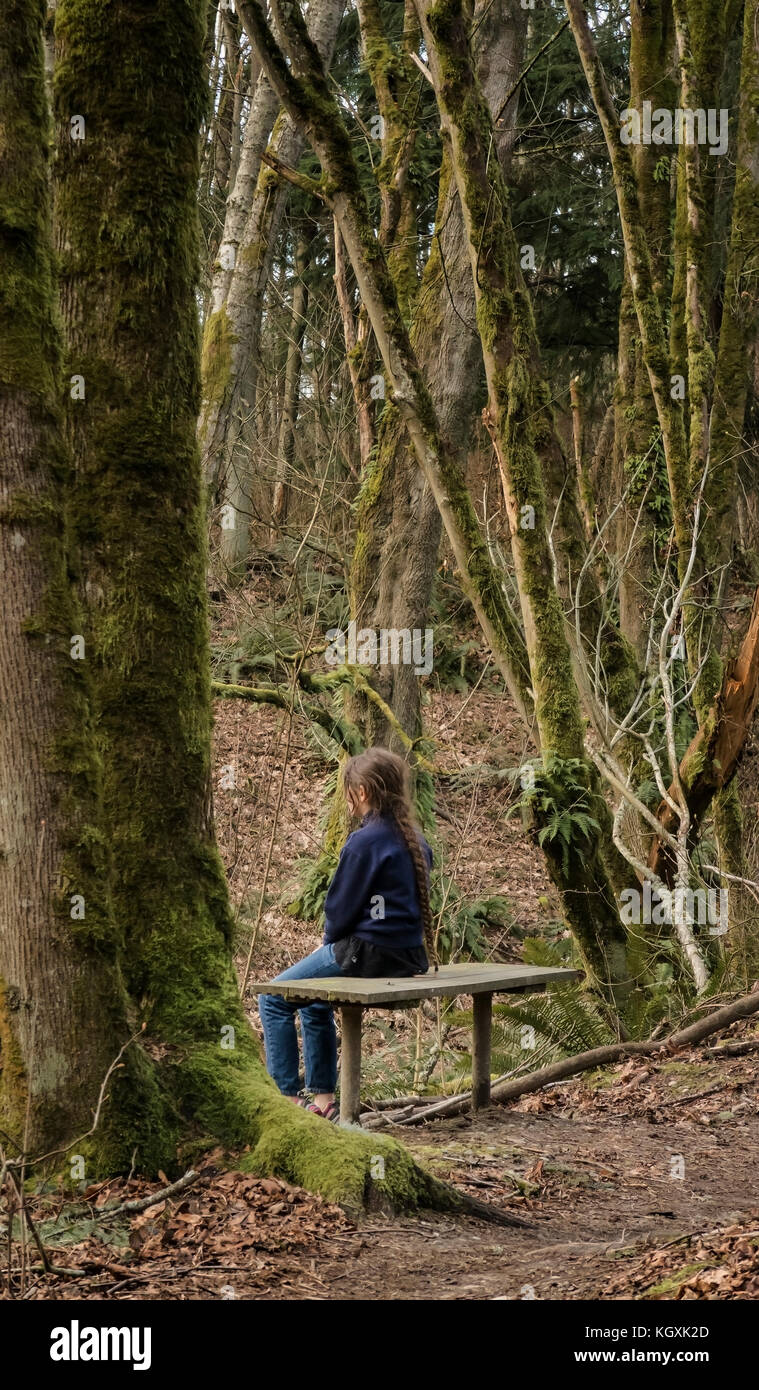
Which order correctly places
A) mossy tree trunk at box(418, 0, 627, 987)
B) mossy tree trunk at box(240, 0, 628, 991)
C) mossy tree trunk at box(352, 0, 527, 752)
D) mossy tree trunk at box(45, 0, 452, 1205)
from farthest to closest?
mossy tree trunk at box(352, 0, 527, 752)
mossy tree trunk at box(418, 0, 627, 987)
mossy tree trunk at box(240, 0, 628, 991)
mossy tree trunk at box(45, 0, 452, 1205)

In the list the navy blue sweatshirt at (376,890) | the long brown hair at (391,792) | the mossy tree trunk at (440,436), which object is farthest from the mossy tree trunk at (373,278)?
the navy blue sweatshirt at (376,890)

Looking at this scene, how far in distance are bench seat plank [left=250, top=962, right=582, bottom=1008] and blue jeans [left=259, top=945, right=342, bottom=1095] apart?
0.15m

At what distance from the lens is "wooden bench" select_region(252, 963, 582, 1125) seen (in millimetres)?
5293

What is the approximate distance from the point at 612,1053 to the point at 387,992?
3.00m

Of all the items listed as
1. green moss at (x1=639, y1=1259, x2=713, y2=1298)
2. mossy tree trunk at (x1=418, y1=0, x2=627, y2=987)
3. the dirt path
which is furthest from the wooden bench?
mossy tree trunk at (x1=418, y1=0, x2=627, y2=987)

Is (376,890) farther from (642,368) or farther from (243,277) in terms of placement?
(243,277)

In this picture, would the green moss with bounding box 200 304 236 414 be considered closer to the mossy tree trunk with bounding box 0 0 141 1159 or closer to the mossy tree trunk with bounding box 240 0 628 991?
the mossy tree trunk with bounding box 240 0 628 991

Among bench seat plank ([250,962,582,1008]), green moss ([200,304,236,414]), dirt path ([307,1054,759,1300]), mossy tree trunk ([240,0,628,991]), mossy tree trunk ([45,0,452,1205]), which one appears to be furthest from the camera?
green moss ([200,304,236,414])

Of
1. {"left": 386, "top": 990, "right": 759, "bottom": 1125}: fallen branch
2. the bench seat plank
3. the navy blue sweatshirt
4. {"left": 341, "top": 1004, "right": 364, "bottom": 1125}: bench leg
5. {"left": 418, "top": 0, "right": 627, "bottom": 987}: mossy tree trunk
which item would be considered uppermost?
{"left": 418, "top": 0, "right": 627, "bottom": 987}: mossy tree trunk

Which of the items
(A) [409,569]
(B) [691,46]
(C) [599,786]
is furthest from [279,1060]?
(B) [691,46]

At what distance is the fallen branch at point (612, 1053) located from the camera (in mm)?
7367

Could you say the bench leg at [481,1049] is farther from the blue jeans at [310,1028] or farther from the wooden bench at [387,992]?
the blue jeans at [310,1028]

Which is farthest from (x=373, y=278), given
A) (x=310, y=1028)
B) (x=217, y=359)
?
(x=310, y=1028)
